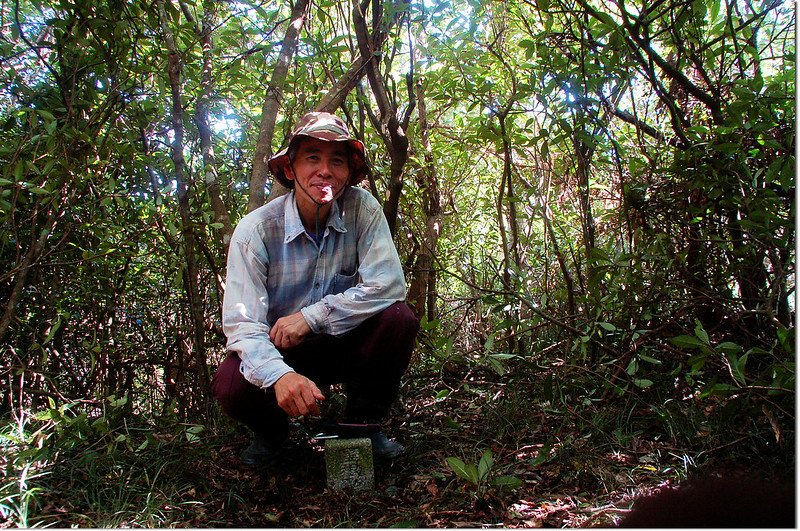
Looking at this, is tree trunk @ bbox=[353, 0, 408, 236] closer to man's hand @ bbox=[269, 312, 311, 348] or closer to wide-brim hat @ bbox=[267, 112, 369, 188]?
wide-brim hat @ bbox=[267, 112, 369, 188]

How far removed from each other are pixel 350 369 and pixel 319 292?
0.37 metres

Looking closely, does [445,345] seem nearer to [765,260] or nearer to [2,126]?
[765,260]

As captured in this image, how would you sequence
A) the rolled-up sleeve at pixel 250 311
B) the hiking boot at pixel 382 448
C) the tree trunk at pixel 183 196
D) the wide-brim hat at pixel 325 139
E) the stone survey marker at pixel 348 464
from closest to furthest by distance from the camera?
the rolled-up sleeve at pixel 250 311
the stone survey marker at pixel 348 464
the wide-brim hat at pixel 325 139
the hiking boot at pixel 382 448
the tree trunk at pixel 183 196

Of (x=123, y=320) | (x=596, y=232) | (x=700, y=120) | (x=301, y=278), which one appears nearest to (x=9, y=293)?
(x=123, y=320)

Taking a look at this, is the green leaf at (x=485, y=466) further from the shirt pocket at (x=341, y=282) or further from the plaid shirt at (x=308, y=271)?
the shirt pocket at (x=341, y=282)

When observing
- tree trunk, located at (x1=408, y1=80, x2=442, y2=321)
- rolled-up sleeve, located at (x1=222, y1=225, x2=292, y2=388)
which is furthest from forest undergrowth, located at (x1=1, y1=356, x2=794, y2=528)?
tree trunk, located at (x1=408, y1=80, x2=442, y2=321)

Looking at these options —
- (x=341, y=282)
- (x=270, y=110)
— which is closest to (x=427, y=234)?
(x=270, y=110)

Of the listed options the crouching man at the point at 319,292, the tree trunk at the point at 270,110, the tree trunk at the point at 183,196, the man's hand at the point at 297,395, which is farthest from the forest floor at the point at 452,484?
the tree trunk at the point at 270,110

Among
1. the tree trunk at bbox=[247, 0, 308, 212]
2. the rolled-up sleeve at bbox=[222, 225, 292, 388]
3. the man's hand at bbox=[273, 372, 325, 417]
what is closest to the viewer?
the man's hand at bbox=[273, 372, 325, 417]

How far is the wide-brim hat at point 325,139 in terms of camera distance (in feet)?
8.16

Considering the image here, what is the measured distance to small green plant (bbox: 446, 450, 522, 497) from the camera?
223cm

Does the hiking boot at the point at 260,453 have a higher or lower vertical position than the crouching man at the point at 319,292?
lower

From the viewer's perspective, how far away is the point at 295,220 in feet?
8.47

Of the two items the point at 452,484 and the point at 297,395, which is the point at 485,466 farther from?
the point at 297,395
